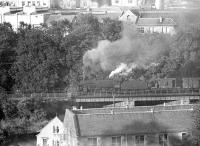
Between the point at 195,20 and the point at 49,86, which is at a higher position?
Result: the point at 195,20

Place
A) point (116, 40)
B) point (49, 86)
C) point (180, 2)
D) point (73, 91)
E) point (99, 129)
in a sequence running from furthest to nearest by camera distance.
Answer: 1. point (180, 2)
2. point (116, 40)
3. point (49, 86)
4. point (73, 91)
5. point (99, 129)

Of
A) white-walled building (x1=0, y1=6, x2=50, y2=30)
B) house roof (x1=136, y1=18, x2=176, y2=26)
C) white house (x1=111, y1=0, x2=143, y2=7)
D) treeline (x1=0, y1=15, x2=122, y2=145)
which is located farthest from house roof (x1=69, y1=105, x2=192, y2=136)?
white house (x1=111, y1=0, x2=143, y2=7)

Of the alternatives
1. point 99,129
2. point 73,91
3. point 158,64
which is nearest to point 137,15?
point 158,64

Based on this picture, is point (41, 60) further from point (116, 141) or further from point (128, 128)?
point (116, 141)

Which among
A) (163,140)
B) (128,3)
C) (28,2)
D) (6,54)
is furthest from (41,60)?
(28,2)

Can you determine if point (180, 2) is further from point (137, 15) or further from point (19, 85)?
point (19, 85)

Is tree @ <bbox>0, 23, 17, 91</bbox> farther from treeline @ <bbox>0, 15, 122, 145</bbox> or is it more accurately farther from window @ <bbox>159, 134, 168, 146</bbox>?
window @ <bbox>159, 134, 168, 146</bbox>
